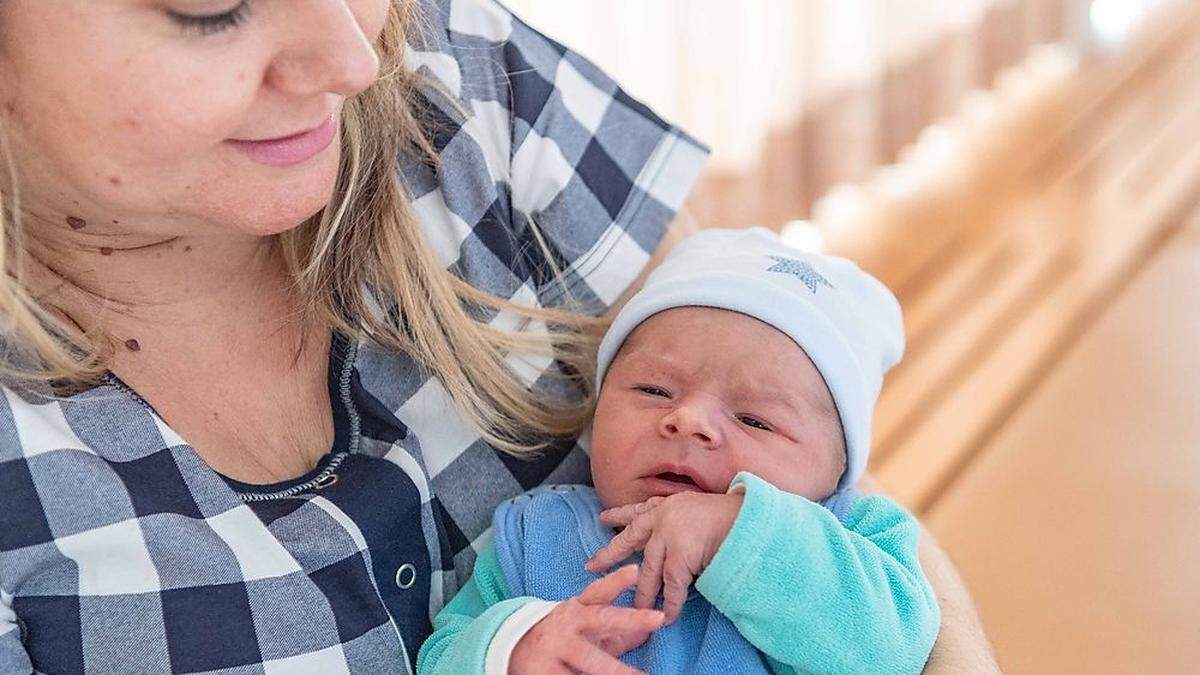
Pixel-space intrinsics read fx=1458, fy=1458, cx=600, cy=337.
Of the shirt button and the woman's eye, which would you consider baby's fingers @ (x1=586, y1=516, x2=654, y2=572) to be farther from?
the woman's eye

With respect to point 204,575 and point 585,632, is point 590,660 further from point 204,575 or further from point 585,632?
point 204,575

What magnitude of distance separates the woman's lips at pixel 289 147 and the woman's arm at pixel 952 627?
0.65 m

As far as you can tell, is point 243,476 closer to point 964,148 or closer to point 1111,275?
point 1111,275

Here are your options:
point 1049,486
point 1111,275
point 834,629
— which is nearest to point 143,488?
point 834,629

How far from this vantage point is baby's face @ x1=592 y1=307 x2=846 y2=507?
123 centimetres

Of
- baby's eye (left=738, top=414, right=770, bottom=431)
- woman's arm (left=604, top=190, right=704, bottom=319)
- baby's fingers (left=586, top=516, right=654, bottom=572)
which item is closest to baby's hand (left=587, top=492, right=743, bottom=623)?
baby's fingers (left=586, top=516, right=654, bottom=572)

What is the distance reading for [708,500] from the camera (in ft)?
3.76

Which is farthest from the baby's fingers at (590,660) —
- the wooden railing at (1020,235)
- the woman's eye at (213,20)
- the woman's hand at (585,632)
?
the wooden railing at (1020,235)

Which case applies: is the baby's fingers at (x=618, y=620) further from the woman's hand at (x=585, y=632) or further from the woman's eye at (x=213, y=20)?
the woman's eye at (x=213, y=20)

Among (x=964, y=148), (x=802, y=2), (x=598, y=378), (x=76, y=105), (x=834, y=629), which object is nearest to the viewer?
(x=76, y=105)

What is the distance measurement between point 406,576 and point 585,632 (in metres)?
0.19

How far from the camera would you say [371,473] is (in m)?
1.19

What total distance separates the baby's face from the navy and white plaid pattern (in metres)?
0.12

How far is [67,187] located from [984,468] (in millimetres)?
1219
